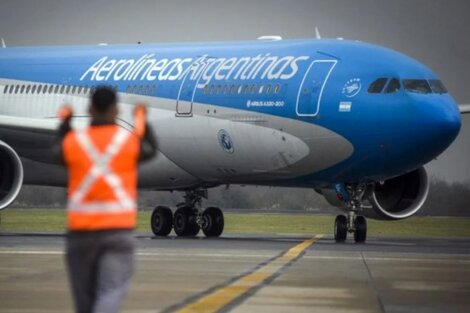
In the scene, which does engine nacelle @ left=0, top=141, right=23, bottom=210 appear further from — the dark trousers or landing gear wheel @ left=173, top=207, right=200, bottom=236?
the dark trousers

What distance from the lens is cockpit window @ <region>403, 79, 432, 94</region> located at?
2855 cm

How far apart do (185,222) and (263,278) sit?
14889 millimetres

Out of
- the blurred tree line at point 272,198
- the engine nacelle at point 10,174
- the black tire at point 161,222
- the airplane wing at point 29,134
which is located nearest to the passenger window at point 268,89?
the airplane wing at point 29,134

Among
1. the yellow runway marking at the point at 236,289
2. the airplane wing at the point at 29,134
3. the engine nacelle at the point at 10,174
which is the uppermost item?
the airplane wing at the point at 29,134

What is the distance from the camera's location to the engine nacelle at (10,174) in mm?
27844

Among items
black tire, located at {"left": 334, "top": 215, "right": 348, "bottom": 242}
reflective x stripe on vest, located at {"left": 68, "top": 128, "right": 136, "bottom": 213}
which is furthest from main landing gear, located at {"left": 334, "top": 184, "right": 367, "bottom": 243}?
reflective x stripe on vest, located at {"left": 68, "top": 128, "right": 136, "bottom": 213}

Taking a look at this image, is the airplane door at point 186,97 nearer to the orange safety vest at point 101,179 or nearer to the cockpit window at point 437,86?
the cockpit window at point 437,86

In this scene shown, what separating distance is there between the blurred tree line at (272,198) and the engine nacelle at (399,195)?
16.0m

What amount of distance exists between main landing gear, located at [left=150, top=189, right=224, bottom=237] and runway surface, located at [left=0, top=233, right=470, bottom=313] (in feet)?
18.2

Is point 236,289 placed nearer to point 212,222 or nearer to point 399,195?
point 399,195

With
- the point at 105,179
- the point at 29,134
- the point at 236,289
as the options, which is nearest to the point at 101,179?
the point at 105,179

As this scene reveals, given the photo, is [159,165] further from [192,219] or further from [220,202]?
[220,202]

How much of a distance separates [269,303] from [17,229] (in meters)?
23.0

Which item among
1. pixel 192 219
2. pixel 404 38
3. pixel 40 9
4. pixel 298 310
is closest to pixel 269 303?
pixel 298 310
